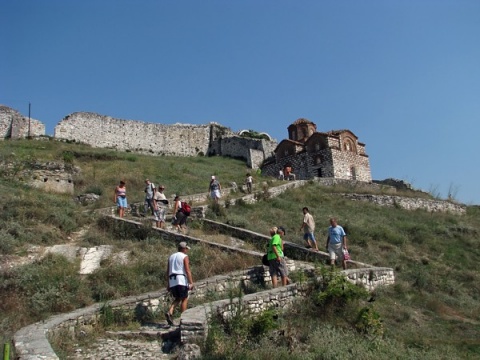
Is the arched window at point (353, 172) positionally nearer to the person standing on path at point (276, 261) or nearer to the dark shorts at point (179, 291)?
the person standing on path at point (276, 261)

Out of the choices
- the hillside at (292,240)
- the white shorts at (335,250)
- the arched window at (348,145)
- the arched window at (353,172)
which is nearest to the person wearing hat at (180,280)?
the hillside at (292,240)

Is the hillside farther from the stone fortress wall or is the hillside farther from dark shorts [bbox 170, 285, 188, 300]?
the stone fortress wall

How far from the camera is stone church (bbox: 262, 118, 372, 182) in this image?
35.8 metres

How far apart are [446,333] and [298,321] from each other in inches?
124

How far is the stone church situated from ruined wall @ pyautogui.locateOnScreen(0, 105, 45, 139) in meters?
18.5

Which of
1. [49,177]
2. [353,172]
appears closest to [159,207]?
[49,177]

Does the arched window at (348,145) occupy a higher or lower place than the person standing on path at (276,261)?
higher

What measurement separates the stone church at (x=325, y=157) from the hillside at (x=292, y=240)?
7.91m

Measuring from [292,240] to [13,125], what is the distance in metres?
29.0

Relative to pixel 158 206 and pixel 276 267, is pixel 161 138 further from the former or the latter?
pixel 276 267

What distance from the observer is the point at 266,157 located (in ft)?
144

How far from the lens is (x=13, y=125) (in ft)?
121

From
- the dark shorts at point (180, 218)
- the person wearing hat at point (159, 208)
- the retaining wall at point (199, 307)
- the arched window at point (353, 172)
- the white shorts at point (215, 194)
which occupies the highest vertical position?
the arched window at point (353, 172)

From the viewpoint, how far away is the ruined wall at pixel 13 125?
121 feet
